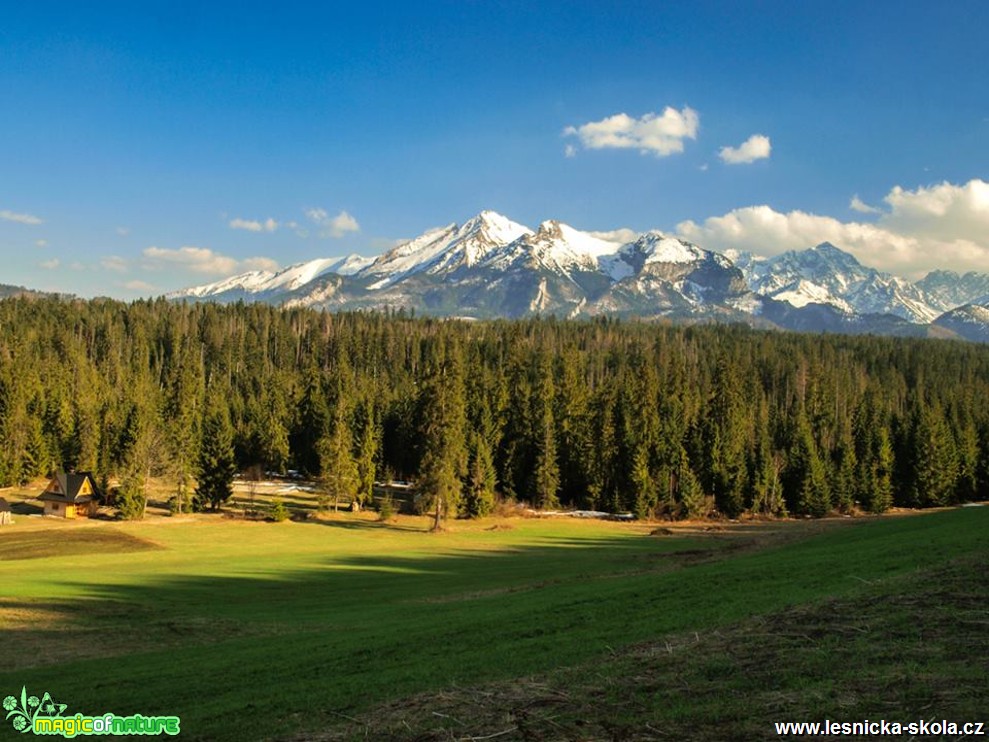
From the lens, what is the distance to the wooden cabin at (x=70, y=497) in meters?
80.2

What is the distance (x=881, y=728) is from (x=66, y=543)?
6199 cm

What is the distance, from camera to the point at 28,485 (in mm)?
100188


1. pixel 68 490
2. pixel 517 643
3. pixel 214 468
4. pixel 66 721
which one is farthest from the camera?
pixel 214 468

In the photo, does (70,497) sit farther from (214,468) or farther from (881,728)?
(881,728)

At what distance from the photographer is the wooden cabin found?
263ft

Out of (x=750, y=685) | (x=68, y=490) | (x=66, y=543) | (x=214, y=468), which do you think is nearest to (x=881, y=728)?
(x=750, y=685)

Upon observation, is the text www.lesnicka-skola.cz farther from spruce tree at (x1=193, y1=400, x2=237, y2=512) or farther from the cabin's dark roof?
the cabin's dark roof

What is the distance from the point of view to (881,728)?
31.0ft

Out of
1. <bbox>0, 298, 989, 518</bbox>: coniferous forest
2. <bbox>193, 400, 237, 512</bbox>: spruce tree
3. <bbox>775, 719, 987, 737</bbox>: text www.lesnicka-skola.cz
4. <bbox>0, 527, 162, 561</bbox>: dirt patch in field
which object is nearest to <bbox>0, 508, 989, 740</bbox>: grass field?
<bbox>775, 719, 987, 737</bbox>: text www.lesnicka-skola.cz

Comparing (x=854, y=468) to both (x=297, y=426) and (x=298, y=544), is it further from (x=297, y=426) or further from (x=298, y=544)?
(x=297, y=426)

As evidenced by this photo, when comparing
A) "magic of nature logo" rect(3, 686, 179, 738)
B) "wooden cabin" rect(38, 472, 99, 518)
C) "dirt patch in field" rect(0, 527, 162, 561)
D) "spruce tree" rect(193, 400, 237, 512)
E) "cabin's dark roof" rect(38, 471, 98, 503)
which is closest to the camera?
"magic of nature logo" rect(3, 686, 179, 738)

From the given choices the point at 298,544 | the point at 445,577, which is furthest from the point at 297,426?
the point at 445,577

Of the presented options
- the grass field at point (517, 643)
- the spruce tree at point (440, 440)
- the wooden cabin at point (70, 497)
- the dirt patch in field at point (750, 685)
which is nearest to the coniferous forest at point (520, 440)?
the spruce tree at point (440, 440)

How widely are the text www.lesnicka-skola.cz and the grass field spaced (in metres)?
0.26
